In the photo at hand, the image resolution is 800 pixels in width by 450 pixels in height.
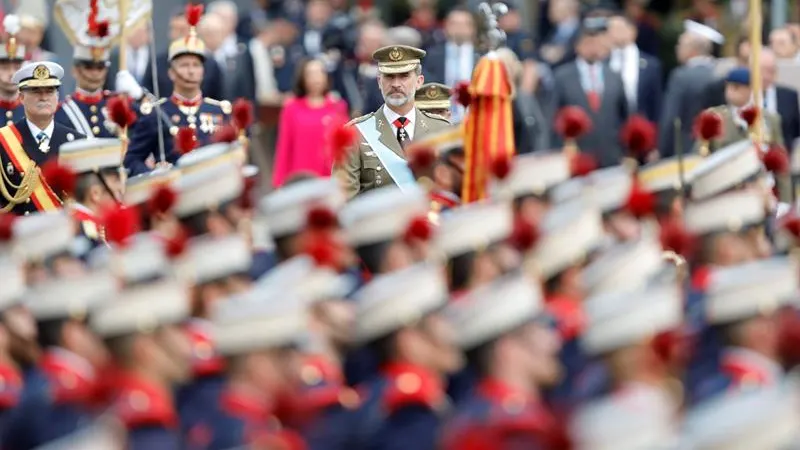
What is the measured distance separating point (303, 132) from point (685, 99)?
2.75m

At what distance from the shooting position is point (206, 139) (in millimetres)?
14820

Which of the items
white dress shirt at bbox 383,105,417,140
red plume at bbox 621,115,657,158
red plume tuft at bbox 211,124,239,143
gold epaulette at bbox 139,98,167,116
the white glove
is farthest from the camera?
the white glove

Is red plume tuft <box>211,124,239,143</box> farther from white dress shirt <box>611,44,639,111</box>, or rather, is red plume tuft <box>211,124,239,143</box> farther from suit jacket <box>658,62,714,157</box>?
white dress shirt <box>611,44,639,111</box>

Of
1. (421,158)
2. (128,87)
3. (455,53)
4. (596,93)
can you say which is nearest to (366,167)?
(421,158)

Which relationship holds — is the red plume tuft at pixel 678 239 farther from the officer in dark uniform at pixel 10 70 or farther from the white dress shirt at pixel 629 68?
the white dress shirt at pixel 629 68

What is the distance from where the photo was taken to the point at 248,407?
7820 mm

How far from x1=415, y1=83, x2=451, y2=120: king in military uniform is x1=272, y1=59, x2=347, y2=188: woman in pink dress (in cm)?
349

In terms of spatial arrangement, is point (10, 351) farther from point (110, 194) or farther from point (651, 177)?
point (651, 177)

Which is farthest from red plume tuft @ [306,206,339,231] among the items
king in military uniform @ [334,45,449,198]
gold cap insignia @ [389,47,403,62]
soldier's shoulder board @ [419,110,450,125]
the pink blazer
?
the pink blazer

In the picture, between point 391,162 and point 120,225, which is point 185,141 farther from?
point 120,225

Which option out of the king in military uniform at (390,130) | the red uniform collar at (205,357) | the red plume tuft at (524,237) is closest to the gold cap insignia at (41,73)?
the king in military uniform at (390,130)

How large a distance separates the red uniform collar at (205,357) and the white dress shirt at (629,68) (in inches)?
414

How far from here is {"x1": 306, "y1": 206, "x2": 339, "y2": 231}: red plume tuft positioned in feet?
31.8

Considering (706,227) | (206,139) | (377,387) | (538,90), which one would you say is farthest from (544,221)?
(538,90)
